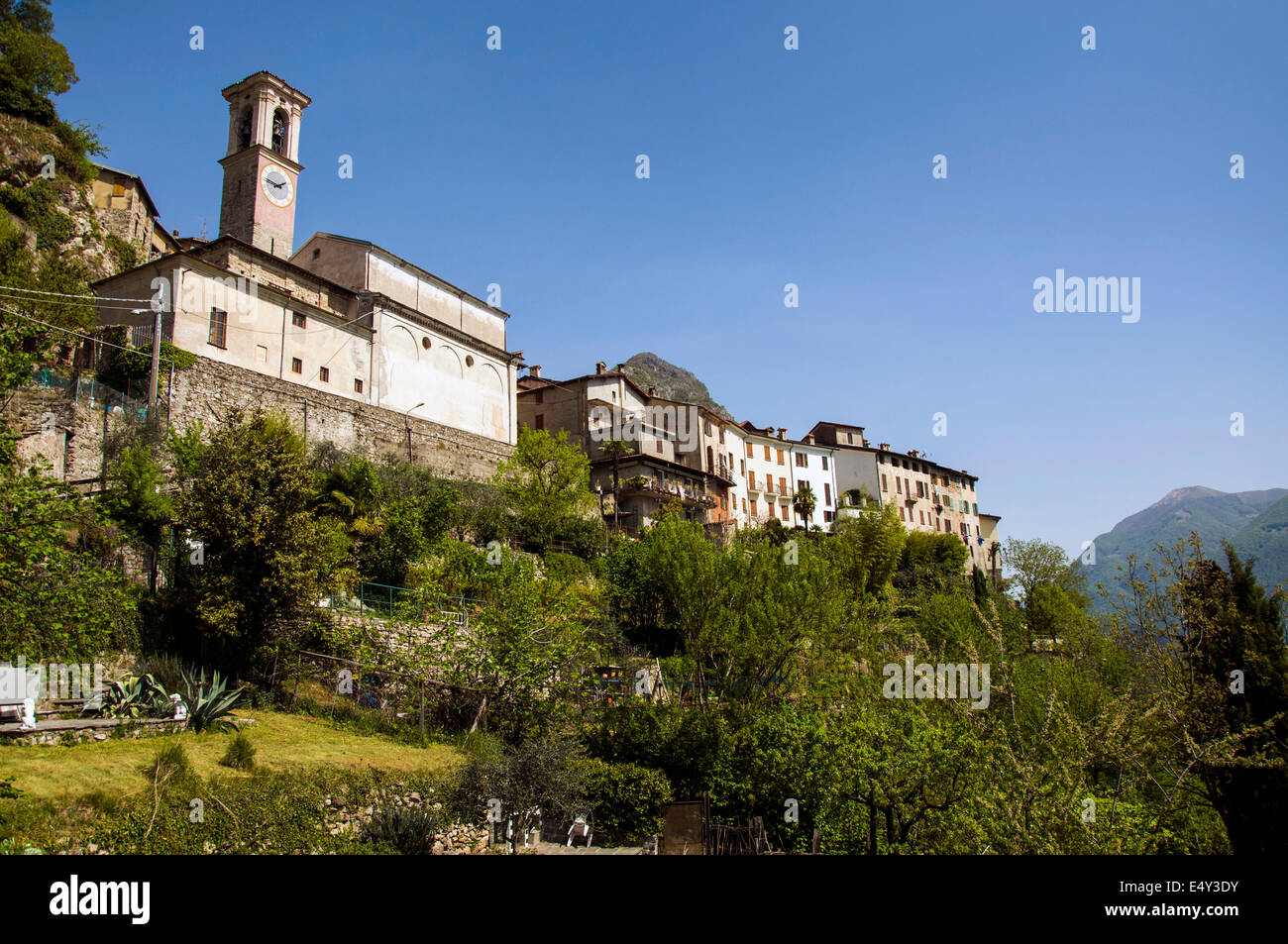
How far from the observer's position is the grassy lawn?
11555 mm

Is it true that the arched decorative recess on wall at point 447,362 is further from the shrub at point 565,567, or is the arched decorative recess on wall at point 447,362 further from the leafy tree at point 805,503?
the leafy tree at point 805,503

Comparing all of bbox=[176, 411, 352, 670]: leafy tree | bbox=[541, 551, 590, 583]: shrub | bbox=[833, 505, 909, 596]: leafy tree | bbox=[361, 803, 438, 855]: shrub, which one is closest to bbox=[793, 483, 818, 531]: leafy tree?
bbox=[833, 505, 909, 596]: leafy tree

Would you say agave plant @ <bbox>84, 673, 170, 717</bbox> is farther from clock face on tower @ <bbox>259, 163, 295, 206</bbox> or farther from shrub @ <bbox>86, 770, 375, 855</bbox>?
clock face on tower @ <bbox>259, 163, 295, 206</bbox>

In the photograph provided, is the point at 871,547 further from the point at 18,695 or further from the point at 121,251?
the point at 121,251

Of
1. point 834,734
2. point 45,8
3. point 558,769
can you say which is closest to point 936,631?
point 834,734

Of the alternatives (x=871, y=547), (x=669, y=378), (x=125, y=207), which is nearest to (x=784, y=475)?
(x=871, y=547)

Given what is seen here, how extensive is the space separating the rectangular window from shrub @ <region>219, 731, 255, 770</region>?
20171mm

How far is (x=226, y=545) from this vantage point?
1861 centimetres

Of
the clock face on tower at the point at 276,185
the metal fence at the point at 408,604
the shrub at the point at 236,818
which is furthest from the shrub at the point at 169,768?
the clock face on tower at the point at 276,185

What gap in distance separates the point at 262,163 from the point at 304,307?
1207cm

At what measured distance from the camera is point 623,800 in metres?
18.0

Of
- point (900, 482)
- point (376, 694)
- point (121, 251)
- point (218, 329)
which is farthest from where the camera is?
point (900, 482)

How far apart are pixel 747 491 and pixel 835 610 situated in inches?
1479
